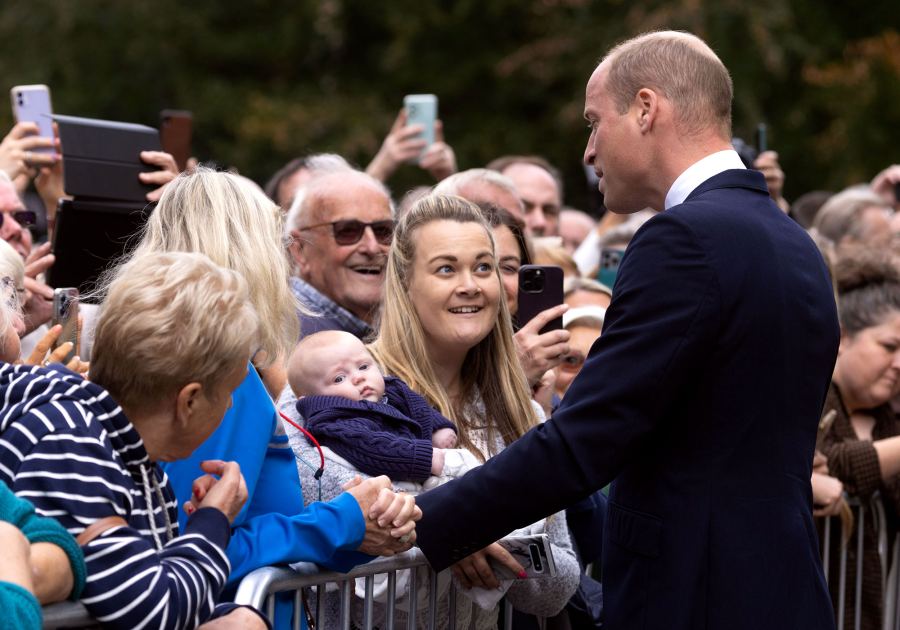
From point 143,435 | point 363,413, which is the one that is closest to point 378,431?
point 363,413

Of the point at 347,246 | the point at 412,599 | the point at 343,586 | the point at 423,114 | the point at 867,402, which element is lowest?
the point at 867,402

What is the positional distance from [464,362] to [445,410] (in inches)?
14.5

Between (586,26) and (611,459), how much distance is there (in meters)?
12.9

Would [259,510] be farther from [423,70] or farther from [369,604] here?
[423,70]

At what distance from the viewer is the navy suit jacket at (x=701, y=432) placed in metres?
3.22

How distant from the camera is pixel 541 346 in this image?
4531 mm

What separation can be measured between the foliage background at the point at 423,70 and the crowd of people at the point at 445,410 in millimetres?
10993

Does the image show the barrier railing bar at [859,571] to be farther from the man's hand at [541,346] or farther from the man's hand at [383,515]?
the man's hand at [383,515]

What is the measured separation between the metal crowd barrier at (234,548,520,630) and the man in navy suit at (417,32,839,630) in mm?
120

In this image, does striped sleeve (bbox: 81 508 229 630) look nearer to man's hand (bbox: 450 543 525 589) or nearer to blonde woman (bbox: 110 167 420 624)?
blonde woman (bbox: 110 167 420 624)

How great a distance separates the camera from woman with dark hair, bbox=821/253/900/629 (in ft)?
17.7

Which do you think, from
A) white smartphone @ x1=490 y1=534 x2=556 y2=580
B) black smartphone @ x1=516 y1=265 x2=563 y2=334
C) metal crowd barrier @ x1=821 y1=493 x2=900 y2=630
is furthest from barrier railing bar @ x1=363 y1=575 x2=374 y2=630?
metal crowd barrier @ x1=821 y1=493 x2=900 y2=630

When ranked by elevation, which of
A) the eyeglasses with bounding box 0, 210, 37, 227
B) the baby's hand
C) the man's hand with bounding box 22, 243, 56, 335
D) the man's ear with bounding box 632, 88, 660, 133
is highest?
the man's ear with bounding box 632, 88, 660, 133

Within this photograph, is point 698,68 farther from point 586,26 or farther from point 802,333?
point 586,26
